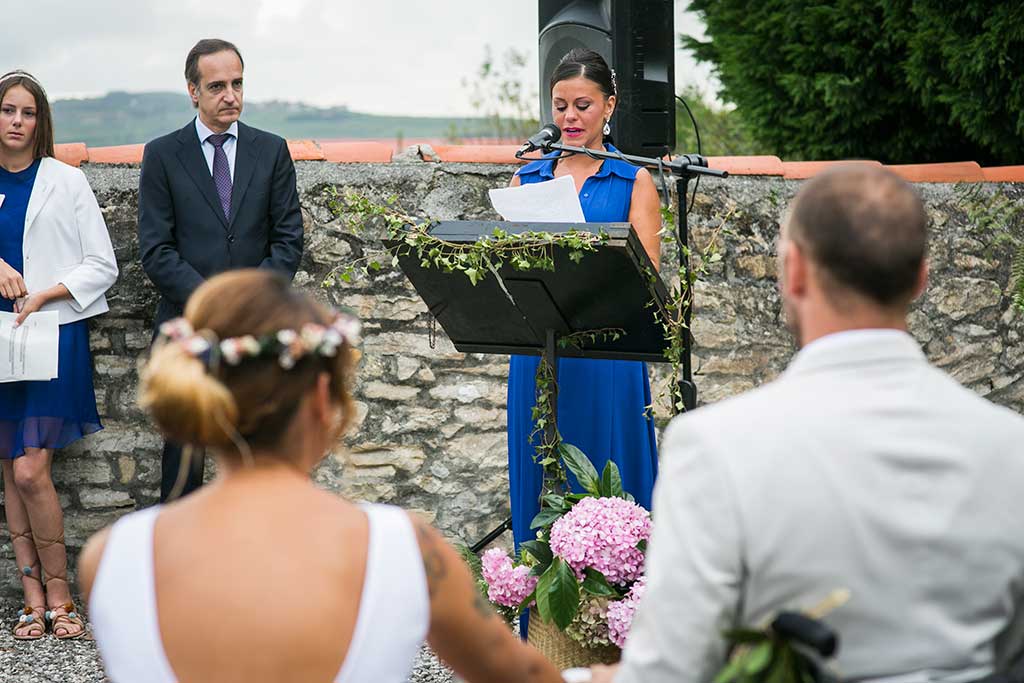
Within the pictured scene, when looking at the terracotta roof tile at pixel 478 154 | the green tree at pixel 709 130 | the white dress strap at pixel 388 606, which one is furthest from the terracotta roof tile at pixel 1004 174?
the green tree at pixel 709 130

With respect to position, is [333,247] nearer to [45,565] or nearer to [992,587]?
[45,565]

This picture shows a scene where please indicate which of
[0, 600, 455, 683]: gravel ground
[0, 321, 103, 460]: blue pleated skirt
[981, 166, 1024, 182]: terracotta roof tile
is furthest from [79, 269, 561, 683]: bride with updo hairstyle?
[981, 166, 1024, 182]: terracotta roof tile

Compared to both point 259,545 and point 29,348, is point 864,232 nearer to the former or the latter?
point 259,545

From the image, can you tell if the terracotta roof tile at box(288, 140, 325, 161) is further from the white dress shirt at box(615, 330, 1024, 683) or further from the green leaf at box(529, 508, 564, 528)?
the white dress shirt at box(615, 330, 1024, 683)

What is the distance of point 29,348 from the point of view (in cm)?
474

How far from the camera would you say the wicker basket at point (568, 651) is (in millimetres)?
3248

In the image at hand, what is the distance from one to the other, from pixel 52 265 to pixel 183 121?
7.26 metres

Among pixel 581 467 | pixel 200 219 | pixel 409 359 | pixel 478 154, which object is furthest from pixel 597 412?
pixel 200 219

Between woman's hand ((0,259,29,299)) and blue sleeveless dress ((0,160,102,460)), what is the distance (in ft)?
0.21

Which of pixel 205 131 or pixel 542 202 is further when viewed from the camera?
pixel 205 131

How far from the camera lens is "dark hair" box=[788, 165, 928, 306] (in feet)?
5.46

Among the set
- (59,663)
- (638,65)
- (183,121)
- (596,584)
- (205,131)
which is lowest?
(59,663)

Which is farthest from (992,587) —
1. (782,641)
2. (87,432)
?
(87,432)

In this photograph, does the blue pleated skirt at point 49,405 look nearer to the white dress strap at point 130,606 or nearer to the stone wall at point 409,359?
the stone wall at point 409,359
